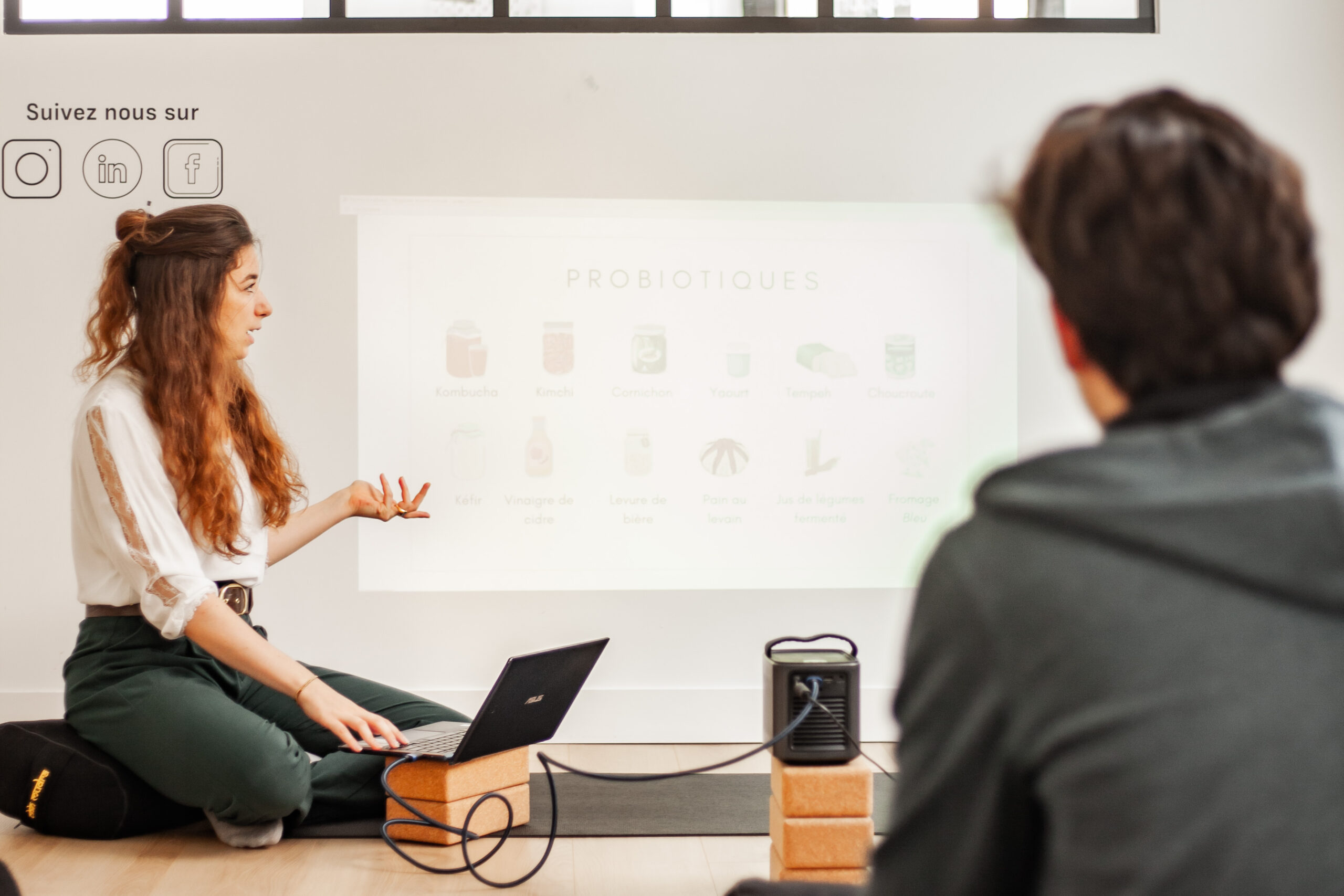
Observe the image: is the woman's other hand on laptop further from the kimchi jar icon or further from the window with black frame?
the window with black frame

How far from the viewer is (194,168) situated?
119 inches

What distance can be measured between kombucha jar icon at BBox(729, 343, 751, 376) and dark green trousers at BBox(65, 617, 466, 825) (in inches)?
64.4

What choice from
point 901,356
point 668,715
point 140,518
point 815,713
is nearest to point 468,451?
point 668,715

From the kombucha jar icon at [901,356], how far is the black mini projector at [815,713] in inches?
62.0

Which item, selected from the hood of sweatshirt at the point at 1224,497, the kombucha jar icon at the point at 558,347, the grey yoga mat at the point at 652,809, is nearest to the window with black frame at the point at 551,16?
the kombucha jar icon at the point at 558,347

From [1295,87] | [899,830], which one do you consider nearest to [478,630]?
[899,830]

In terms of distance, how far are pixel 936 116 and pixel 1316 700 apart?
2.88 m

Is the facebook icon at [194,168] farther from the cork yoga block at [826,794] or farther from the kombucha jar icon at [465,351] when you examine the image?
the cork yoga block at [826,794]

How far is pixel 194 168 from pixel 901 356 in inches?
85.9

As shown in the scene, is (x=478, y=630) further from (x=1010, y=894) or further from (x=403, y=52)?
(x=1010, y=894)

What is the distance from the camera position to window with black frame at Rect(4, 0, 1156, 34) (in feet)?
9.99

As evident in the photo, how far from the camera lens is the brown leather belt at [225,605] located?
200 centimetres

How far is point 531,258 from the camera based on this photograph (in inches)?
121

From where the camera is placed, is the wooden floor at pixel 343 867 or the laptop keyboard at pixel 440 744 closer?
the wooden floor at pixel 343 867
